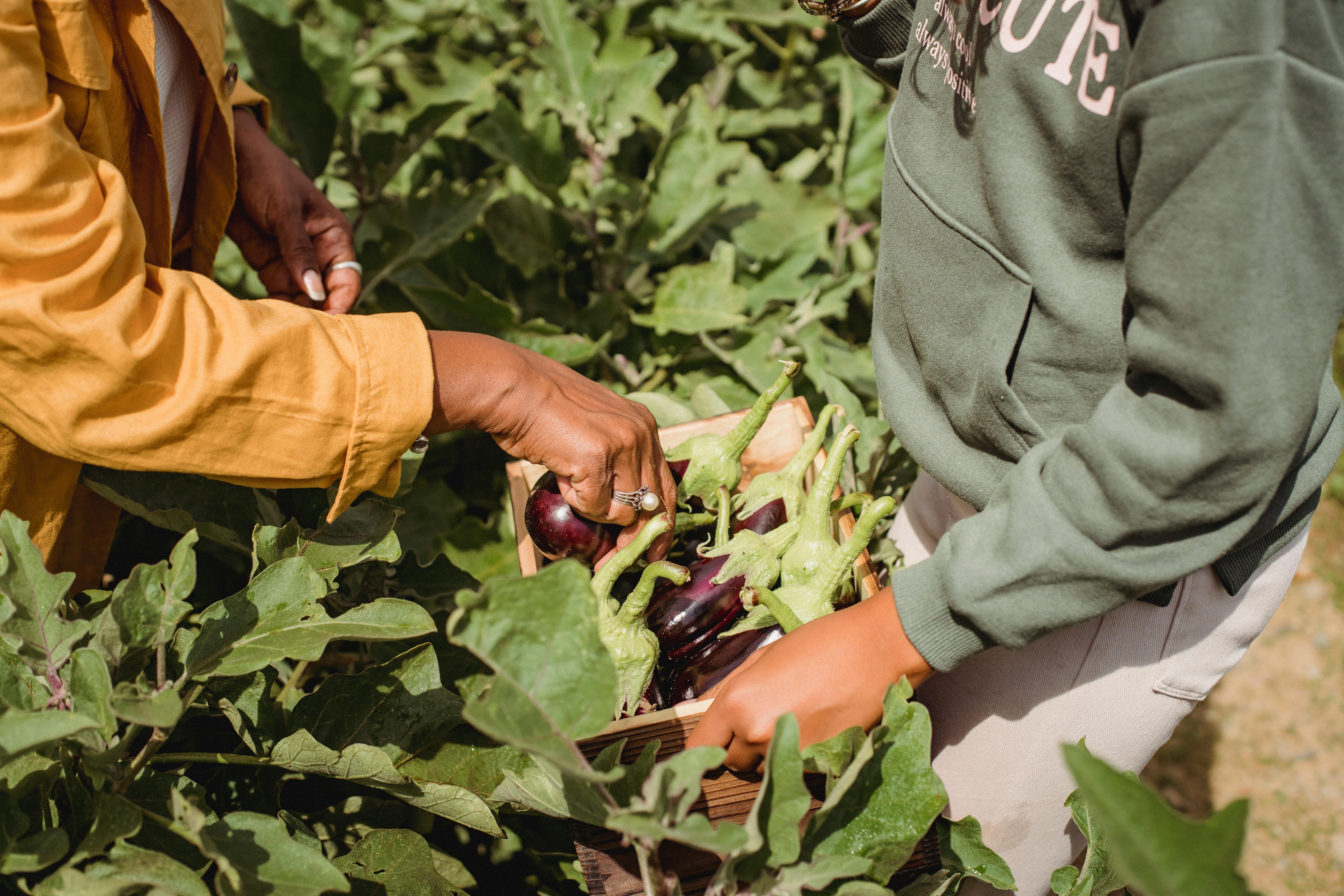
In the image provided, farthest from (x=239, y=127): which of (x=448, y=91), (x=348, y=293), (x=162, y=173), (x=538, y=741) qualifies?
(x=538, y=741)

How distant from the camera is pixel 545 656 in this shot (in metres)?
0.83

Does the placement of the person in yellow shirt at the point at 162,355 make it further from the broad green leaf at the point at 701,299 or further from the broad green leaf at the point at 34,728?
the broad green leaf at the point at 701,299

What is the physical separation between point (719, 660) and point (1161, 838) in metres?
0.67

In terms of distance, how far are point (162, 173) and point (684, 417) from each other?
2.99ft

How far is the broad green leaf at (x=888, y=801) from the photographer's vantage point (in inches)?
37.0

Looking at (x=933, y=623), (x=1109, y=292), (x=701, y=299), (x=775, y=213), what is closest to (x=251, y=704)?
(x=933, y=623)

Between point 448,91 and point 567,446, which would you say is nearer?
point 567,446

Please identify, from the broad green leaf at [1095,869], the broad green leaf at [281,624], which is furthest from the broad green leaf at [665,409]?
the broad green leaf at [1095,869]

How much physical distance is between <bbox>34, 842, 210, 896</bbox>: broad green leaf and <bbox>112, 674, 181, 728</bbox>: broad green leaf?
4.7 inches

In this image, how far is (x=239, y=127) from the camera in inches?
66.6

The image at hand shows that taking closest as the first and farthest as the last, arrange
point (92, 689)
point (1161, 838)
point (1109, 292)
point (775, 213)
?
1. point (1161, 838)
2. point (92, 689)
3. point (1109, 292)
4. point (775, 213)

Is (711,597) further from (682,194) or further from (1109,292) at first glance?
(682,194)

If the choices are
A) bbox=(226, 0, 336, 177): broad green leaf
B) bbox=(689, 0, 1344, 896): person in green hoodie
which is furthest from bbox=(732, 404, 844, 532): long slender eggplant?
bbox=(226, 0, 336, 177): broad green leaf

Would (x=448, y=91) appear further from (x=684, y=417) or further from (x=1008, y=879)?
(x=1008, y=879)
